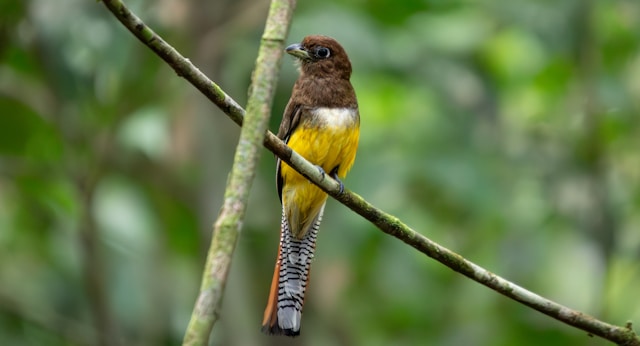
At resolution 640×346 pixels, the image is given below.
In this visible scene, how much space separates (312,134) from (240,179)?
6.59ft

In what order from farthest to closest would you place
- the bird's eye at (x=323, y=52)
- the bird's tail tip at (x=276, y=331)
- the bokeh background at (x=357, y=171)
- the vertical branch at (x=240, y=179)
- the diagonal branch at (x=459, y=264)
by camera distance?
1. the bokeh background at (x=357, y=171)
2. the bird's eye at (x=323, y=52)
3. the bird's tail tip at (x=276, y=331)
4. the diagonal branch at (x=459, y=264)
5. the vertical branch at (x=240, y=179)

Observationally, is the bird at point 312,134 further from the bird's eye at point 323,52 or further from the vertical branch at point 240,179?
the vertical branch at point 240,179

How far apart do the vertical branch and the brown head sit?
1.74 metres

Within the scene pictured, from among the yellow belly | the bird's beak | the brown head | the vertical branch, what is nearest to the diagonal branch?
the vertical branch

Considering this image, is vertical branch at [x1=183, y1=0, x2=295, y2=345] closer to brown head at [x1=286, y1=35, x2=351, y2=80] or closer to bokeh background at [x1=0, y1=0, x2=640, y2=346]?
brown head at [x1=286, y1=35, x2=351, y2=80]

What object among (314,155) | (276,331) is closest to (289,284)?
(276,331)

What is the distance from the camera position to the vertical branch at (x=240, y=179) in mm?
1778

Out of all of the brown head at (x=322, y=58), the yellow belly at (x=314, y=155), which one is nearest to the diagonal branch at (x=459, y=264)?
the yellow belly at (x=314, y=155)

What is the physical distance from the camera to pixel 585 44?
21.0 ft

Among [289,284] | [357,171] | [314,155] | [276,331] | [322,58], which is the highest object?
[357,171]

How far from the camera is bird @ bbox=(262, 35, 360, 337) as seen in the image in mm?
→ 3924

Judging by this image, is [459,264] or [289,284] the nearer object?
[459,264]

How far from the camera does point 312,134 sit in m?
3.94

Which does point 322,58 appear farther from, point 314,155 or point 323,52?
point 314,155
